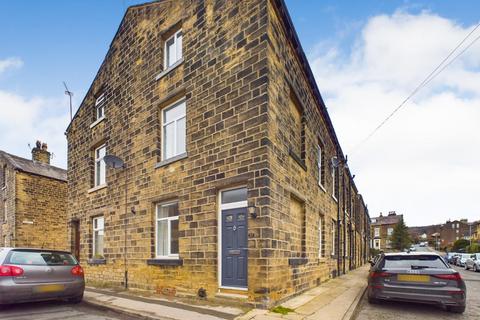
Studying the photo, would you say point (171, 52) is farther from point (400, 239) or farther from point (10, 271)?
point (400, 239)

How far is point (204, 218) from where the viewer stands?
820 centimetres

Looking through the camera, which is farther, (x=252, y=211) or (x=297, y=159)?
(x=297, y=159)

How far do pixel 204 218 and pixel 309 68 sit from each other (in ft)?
20.2

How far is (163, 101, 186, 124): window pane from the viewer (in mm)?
9837

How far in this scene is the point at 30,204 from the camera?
2109 cm

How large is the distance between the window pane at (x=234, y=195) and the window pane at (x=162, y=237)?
2.61 m

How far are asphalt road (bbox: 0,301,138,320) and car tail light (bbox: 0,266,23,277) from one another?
76 centimetres

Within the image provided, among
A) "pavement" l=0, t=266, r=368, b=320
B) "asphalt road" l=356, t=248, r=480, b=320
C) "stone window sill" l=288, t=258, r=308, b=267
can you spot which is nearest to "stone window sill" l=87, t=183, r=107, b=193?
"pavement" l=0, t=266, r=368, b=320

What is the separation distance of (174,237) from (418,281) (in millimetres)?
6058

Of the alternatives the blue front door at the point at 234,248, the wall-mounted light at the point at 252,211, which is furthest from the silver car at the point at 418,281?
the wall-mounted light at the point at 252,211

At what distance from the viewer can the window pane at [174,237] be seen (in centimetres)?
932

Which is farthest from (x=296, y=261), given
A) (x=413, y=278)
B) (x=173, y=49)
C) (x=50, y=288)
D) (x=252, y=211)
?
(x=173, y=49)

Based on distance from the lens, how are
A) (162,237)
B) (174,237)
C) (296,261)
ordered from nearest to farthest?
1. (296,261)
2. (174,237)
3. (162,237)

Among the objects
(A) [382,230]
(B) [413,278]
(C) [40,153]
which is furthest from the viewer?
(A) [382,230]
